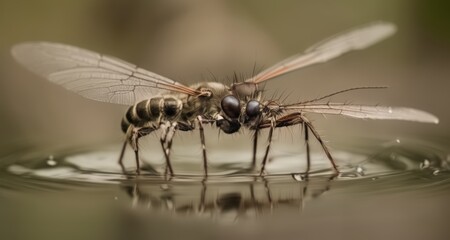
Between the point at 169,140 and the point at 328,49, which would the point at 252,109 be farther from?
the point at 328,49

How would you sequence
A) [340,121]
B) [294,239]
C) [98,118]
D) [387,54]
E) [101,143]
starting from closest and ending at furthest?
1. [294,239]
2. [101,143]
3. [340,121]
4. [98,118]
5. [387,54]

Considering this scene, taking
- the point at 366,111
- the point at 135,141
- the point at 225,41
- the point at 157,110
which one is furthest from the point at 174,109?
the point at 225,41

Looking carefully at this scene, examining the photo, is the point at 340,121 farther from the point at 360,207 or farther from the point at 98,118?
the point at 360,207

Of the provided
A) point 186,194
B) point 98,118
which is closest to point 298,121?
point 186,194

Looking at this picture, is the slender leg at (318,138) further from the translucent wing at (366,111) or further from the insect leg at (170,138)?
the insect leg at (170,138)

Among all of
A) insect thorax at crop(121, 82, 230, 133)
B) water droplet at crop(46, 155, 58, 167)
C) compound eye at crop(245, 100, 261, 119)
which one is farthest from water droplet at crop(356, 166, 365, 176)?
water droplet at crop(46, 155, 58, 167)
